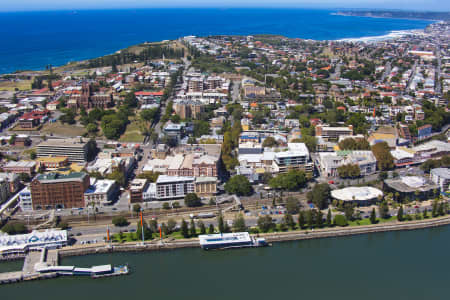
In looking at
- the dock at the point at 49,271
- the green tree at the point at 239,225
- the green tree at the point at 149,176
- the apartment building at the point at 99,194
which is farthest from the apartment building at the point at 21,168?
the green tree at the point at 239,225

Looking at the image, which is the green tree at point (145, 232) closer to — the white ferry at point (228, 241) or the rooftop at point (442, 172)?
the white ferry at point (228, 241)

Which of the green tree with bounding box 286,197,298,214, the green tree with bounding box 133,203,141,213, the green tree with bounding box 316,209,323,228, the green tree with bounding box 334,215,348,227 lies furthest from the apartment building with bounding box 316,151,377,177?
the green tree with bounding box 133,203,141,213

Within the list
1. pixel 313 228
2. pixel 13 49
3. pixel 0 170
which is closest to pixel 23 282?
pixel 0 170

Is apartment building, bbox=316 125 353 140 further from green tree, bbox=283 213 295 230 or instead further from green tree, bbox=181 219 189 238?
green tree, bbox=181 219 189 238

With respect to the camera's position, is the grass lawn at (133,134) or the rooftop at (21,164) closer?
the rooftop at (21,164)

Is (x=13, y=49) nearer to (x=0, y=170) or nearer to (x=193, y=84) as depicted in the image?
(x=193, y=84)
